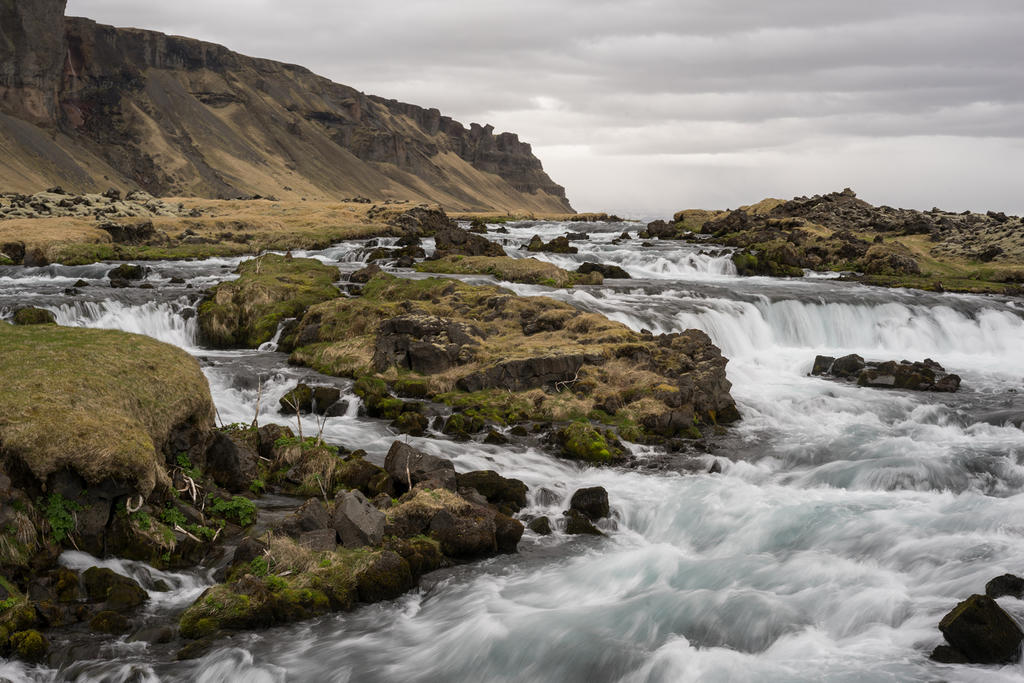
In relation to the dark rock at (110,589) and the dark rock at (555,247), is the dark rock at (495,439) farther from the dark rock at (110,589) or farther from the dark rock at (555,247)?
the dark rock at (555,247)

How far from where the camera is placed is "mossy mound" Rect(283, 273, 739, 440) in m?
23.8

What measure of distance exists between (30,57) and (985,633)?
19297 cm

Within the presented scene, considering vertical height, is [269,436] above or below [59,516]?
above

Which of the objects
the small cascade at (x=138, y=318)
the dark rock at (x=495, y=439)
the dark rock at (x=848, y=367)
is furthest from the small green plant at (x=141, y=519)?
the dark rock at (x=848, y=367)

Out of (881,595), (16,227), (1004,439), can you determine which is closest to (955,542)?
(881,595)

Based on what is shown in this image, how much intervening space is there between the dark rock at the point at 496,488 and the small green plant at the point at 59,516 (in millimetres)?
7286

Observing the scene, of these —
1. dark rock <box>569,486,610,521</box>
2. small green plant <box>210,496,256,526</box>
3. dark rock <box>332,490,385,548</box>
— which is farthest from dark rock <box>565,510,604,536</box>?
small green plant <box>210,496,256,526</box>

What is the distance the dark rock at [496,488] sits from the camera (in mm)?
16953

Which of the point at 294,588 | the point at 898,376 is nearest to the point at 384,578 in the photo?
the point at 294,588

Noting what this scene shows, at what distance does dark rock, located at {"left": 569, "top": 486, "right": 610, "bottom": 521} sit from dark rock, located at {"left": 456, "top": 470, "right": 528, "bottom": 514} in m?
1.21

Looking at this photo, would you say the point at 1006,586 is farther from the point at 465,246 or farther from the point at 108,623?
the point at 465,246

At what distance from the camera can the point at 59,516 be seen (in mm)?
12414

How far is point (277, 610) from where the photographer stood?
40.6 feet

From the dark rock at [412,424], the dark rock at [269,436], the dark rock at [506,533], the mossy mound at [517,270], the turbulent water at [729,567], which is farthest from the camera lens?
the mossy mound at [517,270]
